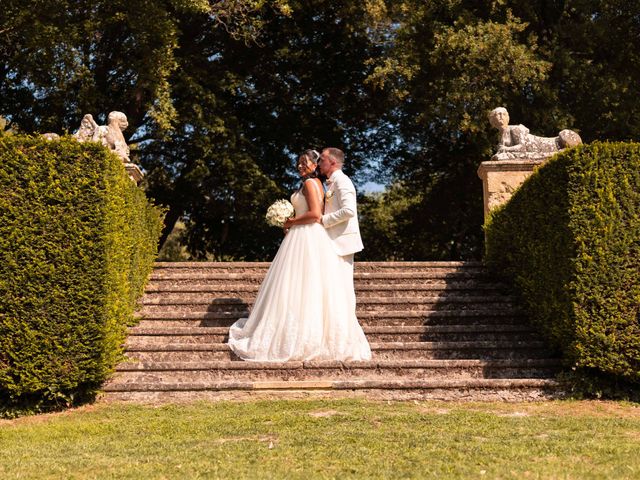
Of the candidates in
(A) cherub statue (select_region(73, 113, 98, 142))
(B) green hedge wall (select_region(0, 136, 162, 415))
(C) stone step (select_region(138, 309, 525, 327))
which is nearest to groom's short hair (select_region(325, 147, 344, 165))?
(C) stone step (select_region(138, 309, 525, 327))

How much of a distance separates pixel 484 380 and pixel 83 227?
414 cm

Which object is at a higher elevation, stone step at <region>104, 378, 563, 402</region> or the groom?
the groom

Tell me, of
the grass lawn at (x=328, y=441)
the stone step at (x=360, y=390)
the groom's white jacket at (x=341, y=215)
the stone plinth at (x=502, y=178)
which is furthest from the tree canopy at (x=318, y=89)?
the grass lawn at (x=328, y=441)

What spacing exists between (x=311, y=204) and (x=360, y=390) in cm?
230

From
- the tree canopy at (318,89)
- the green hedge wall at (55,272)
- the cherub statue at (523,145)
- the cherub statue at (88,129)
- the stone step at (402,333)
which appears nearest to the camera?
the green hedge wall at (55,272)

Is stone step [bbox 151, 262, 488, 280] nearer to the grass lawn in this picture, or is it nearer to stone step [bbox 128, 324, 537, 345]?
stone step [bbox 128, 324, 537, 345]

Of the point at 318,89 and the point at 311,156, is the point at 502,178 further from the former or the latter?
the point at 318,89

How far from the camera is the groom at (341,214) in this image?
8133 millimetres

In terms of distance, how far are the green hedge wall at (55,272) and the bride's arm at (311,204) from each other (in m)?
2.11

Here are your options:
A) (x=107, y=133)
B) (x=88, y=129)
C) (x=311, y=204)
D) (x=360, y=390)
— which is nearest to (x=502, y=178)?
(x=311, y=204)

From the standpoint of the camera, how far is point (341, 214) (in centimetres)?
813

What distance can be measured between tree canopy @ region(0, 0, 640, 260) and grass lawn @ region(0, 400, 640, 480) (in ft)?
31.7

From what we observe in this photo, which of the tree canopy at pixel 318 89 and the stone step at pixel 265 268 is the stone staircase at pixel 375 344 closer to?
the stone step at pixel 265 268

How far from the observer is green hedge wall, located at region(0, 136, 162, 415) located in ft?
21.6
